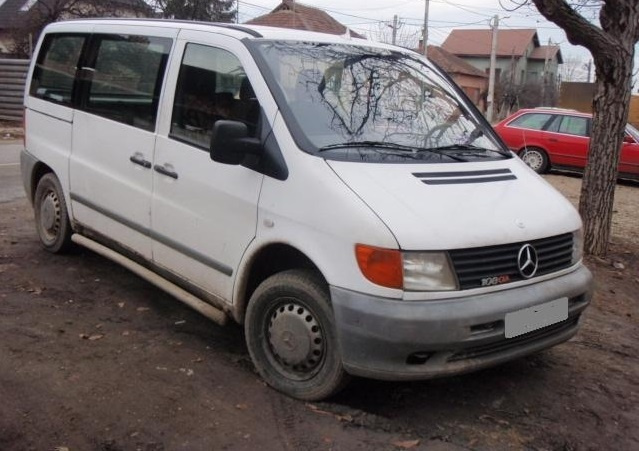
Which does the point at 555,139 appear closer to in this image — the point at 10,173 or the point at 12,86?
the point at 10,173

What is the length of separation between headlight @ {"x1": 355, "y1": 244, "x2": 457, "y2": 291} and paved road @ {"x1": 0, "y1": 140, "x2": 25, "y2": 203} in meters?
6.74

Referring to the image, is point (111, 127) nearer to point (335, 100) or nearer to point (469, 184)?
point (335, 100)

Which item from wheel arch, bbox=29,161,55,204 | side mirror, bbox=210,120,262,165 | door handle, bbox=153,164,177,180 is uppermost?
side mirror, bbox=210,120,262,165

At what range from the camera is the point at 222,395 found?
3.60 meters

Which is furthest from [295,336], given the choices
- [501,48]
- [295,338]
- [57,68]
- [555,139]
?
[501,48]

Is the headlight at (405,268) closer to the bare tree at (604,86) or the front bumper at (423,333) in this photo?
the front bumper at (423,333)

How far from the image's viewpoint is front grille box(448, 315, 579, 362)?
10.8 feet

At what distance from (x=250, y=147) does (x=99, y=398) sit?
153 centimetres

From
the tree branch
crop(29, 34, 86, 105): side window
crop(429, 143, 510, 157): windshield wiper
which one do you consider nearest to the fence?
crop(29, 34, 86, 105): side window

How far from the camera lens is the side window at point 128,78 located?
447cm

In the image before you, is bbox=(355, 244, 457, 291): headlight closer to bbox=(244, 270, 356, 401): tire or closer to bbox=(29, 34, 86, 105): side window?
bbox=(244, 270, 356, 401): tire

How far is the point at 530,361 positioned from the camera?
13.9 ft

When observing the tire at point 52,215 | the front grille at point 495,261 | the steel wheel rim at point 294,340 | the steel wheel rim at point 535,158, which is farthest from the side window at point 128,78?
the steel wheel rim at point 535,158

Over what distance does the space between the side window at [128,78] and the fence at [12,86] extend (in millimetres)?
15174
